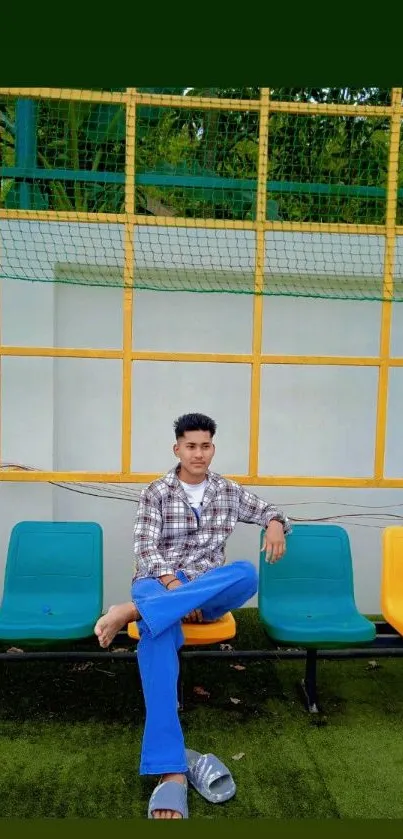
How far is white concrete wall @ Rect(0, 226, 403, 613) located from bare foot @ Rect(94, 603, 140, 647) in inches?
57.4

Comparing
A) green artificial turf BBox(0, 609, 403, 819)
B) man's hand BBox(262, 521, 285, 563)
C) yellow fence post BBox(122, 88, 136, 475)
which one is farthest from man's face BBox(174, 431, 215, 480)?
green artificial turf BBox(0, 609, 403, 819)

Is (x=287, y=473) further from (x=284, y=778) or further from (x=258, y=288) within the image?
(x=284, y=778)

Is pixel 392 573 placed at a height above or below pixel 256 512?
below

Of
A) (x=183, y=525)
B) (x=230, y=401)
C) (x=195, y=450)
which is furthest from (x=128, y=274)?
(x=183, y=525)

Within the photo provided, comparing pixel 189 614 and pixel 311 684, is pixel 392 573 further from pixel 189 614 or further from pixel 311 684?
pixel 189 614

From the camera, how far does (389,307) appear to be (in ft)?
11.9

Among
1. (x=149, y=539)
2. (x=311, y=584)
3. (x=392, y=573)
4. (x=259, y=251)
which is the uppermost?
(x=259, y=251)

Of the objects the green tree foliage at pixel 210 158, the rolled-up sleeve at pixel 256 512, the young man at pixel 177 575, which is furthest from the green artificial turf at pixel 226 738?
the green tree foliage at pixel 210 158

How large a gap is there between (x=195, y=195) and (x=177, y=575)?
7.68ft

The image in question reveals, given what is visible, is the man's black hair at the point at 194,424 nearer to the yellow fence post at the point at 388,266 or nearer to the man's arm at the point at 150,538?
the man's arm at the point at 150,538

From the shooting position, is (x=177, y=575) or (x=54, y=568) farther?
(x=54, y=568)

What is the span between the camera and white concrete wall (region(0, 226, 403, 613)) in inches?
160

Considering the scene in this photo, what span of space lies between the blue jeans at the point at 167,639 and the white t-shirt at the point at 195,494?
1.34 feet

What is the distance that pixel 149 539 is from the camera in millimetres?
2857
